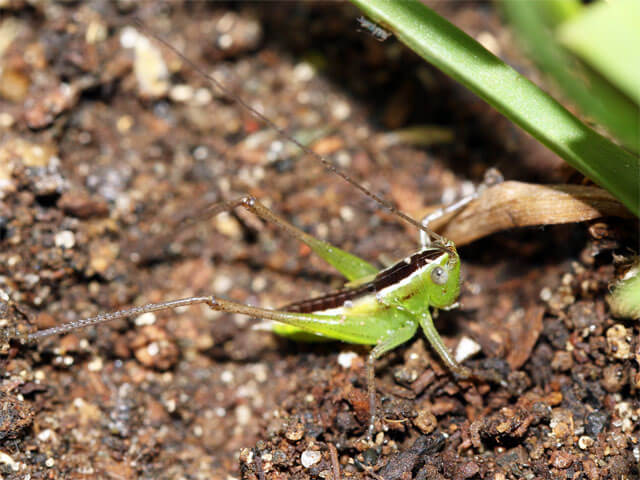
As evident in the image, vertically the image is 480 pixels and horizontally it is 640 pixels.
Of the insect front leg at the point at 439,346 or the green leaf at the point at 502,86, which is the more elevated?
the green leaf at the point at 502,86

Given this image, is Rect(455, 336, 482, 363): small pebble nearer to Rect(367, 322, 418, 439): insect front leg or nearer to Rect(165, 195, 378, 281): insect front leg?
Rect(367, 322, 418, 439): insect front leg

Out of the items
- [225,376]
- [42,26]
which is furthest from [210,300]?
[42,26]

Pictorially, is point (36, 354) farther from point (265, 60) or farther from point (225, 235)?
point (265, 60)

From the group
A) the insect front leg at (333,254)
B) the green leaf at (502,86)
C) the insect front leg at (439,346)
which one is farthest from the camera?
the insect front leg at (333,254)

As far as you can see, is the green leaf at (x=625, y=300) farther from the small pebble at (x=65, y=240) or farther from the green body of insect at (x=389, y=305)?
the small pebble at (x=65, y=240)

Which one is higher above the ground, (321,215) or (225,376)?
(321,215)

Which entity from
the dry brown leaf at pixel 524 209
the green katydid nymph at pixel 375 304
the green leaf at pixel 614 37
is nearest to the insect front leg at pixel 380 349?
the green katydid nymph at pixel 375 304

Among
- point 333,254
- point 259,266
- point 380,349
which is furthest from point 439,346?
point 259,266
